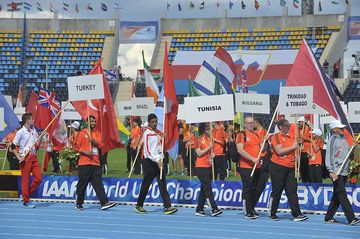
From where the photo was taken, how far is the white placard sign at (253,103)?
18062 mm

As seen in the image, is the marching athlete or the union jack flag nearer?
the marching athlete

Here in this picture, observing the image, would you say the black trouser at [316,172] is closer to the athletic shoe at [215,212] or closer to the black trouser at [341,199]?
the athletic shoe at [215,212]

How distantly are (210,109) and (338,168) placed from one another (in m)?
2.93

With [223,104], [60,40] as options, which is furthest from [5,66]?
[223,104]

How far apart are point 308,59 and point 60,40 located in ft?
139

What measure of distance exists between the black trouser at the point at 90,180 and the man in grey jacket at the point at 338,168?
14.7 ft

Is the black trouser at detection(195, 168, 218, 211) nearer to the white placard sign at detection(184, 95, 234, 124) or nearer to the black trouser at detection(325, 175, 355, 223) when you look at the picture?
the white placard sign at detection(184, 95, 234, 124)

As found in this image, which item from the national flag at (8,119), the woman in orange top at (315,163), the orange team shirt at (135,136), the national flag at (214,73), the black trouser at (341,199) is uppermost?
the national flag at (214,73)

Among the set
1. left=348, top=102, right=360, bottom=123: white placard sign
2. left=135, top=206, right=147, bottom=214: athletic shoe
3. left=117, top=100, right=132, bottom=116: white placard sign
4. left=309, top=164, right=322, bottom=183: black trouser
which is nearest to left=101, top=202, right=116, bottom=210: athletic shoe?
left=135, top=206, right=147, bottom=214: athletic shoe

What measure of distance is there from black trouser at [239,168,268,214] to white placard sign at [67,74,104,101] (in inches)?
147

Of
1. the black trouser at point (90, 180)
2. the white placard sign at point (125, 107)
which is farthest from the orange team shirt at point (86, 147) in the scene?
the white placard sign at point (125, 107)

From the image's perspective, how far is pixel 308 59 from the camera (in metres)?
16.0

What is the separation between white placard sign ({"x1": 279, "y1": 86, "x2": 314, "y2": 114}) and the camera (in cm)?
1534

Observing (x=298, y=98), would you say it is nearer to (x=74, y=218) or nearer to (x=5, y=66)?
(x=74, y=218)
